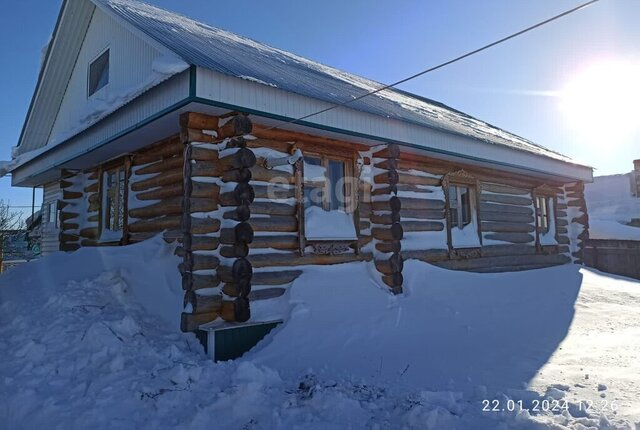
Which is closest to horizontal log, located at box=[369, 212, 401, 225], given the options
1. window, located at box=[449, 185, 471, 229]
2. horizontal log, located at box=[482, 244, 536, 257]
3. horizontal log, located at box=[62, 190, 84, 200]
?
window, located at box=[449, 185, 471, 229]

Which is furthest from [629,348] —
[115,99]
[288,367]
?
[115,99]

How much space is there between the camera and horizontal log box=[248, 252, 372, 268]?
6.73 meters

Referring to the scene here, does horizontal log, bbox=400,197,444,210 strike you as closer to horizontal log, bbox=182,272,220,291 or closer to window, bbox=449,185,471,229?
window, bbox=449,185,471,229

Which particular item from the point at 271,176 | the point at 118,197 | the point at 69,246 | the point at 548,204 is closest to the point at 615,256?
the point at 548,204

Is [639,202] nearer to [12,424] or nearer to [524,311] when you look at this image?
[524,311]

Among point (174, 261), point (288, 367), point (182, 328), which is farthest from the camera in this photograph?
point (174, 261)

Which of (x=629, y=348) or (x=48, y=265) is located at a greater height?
(x=48, y=265)

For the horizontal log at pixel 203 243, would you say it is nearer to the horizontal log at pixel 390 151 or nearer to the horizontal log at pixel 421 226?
the horizontal log at pixel 390 151

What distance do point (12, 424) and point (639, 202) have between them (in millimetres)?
47085

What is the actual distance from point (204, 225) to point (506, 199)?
30.3 feet

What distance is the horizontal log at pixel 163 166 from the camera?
24.1 feet

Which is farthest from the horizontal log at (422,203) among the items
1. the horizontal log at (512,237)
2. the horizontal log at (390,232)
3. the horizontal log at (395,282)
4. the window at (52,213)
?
the window at (52,213)

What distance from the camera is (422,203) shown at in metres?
10.0

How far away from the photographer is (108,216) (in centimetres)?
985
